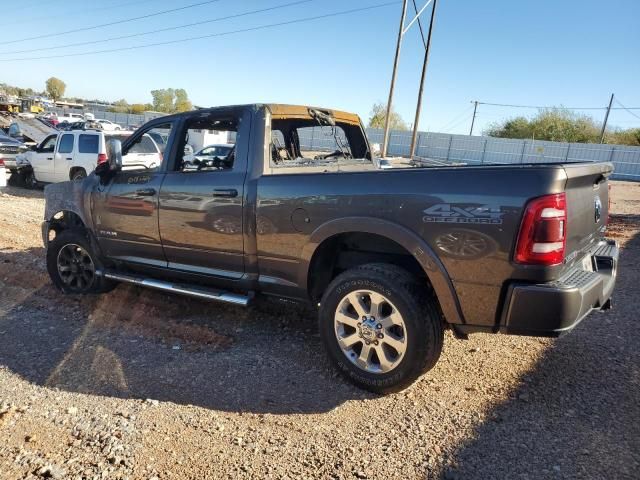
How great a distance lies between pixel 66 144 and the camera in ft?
42.9

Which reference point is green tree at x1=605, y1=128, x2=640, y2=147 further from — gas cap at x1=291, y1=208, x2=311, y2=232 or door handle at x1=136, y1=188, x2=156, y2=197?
door handle at x1=136, y1=188, x2=156, y2=197

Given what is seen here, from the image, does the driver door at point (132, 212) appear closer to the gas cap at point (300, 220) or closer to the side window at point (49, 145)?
the gas cap at point (300, 220)

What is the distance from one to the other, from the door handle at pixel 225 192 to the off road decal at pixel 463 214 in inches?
A: 61.4

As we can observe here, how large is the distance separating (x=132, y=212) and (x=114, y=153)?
22.6 inches

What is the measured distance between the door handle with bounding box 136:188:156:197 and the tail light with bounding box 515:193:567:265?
10.1 feet

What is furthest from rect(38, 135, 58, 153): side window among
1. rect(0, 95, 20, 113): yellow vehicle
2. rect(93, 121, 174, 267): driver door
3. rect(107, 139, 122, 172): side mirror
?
rect(0, 95, 20, 113): yellow vehicle

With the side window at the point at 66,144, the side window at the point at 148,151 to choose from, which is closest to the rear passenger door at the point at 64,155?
the side window at the point at 66,144

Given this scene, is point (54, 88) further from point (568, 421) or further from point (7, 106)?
point (568, 421)

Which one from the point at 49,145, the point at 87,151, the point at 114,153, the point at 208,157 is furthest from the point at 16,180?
the point at 208,157

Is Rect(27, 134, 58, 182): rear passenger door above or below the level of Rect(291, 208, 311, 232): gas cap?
below

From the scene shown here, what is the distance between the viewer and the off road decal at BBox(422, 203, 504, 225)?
2666mm

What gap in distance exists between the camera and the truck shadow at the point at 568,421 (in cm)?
256

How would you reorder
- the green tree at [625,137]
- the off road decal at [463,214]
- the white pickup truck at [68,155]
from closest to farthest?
1. the off road decal at [463,214]
2. the white pickup truck at [68,155]
3. the green tree at [625,137]

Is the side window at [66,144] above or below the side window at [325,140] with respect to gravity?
below
